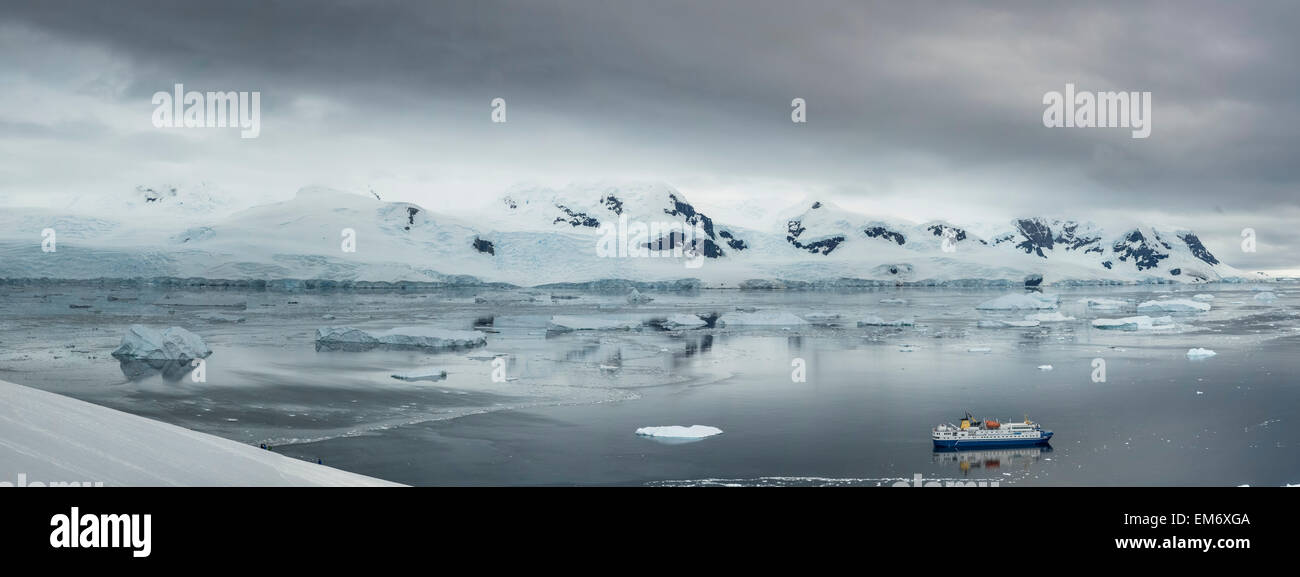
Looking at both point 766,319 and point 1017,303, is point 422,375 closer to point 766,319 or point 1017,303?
point 766,319

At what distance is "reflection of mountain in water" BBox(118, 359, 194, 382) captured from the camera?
87.5 ft

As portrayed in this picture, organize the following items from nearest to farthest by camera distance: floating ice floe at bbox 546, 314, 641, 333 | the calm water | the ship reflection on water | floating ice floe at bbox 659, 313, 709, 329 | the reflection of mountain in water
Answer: the calm water
the ship reflection on water
the reflection of mountain in water
floating ice floe at bbox 546, 314, 641, 333
floating ice floe at bbox 659, 313, 709, 329

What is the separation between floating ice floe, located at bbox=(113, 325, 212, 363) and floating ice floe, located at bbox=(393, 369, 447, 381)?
8968 millimetres

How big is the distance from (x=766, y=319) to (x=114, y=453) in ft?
153

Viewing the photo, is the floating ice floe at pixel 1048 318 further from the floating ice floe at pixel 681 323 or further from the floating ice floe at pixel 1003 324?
the floating ice floe at pixel 681 323

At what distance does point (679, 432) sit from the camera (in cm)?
1855

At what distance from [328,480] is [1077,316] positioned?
66487mm

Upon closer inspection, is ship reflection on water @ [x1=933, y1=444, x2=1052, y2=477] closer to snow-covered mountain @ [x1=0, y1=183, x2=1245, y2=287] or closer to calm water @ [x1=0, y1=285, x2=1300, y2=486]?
calm water @ [x1=0, y1=285, x2=1300, y2=486]

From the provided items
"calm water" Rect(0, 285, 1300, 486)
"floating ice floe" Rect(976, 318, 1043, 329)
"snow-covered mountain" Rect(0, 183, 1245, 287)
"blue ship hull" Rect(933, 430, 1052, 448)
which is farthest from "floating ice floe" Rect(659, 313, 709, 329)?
"snow-covered mountain" Rect(0, 183, 1245, 287)

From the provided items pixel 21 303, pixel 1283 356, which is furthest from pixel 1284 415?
pixel 21 303

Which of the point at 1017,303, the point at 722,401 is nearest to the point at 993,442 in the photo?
the point at 722,401

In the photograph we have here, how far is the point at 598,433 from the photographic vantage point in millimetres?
18922

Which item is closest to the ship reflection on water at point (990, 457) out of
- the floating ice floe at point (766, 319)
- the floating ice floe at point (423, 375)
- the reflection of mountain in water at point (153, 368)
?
the floating ice floe at point (423, 375)
